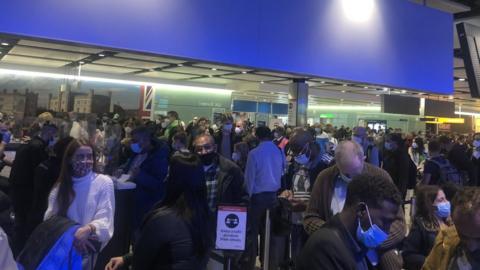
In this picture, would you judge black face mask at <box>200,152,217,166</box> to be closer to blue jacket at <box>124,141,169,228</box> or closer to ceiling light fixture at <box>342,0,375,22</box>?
blue jacket at <box>124,141,169,228</box>

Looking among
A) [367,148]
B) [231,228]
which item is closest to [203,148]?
[231,228]

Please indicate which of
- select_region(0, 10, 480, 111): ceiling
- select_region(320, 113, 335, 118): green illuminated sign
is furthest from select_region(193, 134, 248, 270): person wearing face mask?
select_region(320, 113, 335, 118): green illuminated sign

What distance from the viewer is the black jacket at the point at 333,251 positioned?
57.2 inches

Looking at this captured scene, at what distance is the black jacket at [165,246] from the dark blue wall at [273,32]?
3358 mm

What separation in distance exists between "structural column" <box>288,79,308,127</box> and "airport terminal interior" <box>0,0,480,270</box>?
1.7 inches

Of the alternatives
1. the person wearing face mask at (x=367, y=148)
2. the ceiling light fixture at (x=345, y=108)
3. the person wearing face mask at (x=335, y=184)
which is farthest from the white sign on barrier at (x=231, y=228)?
the ceiling light fixture at (x=345, y=108)

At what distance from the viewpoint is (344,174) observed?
→ 288 centimetres

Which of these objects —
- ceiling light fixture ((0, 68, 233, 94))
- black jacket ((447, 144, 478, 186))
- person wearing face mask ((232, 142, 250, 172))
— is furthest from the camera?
ceiling light fixture ((0, 68, 233, 94))

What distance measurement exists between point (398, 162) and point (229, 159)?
285 cm

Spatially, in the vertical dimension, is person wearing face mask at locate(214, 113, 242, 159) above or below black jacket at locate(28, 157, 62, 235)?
above

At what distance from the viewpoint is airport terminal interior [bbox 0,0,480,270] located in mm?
1844

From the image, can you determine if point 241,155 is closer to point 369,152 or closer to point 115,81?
point 369,152

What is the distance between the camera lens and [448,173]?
5.40 metres

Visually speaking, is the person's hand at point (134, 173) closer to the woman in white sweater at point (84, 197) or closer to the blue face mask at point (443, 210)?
the woman in white sweater at point (84, 197)
